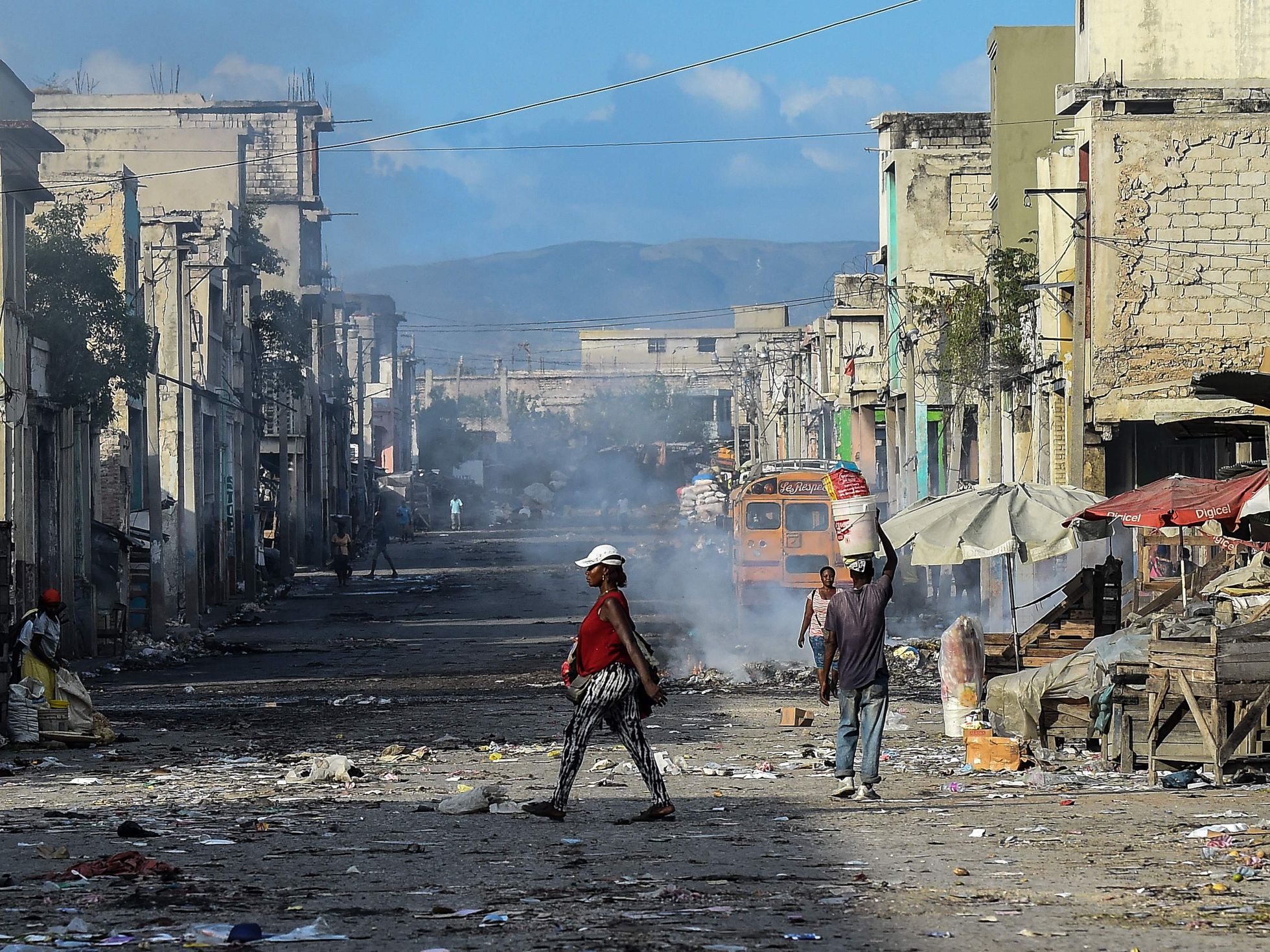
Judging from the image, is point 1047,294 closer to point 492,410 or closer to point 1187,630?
point 1187,630

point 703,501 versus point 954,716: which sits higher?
point 703,501

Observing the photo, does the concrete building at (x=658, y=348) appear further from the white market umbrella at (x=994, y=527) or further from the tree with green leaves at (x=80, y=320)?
the white market umbrella at (x=994, y=527)

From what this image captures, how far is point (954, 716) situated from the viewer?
1612cm

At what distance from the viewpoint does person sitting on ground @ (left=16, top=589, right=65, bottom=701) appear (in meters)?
16.0

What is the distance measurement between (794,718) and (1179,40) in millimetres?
15603

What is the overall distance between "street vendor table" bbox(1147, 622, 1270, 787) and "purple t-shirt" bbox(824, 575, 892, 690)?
2053mm

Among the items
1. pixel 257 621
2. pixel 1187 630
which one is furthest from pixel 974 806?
pixel 257 621

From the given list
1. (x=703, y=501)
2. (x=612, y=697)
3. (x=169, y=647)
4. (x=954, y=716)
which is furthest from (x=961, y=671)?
(x=703, y=501)

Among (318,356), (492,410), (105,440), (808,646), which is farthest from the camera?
(492,410)

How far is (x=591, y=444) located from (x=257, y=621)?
8002 cm

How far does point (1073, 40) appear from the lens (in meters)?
36.9

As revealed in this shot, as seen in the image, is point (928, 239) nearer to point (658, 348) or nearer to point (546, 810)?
point (546, 810)

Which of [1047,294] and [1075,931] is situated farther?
[1047,294]

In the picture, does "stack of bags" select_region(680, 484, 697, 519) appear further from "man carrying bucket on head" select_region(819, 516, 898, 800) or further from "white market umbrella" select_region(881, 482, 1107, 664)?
"man carrying bucket on head" select_region(819, 516, 898, 800)
